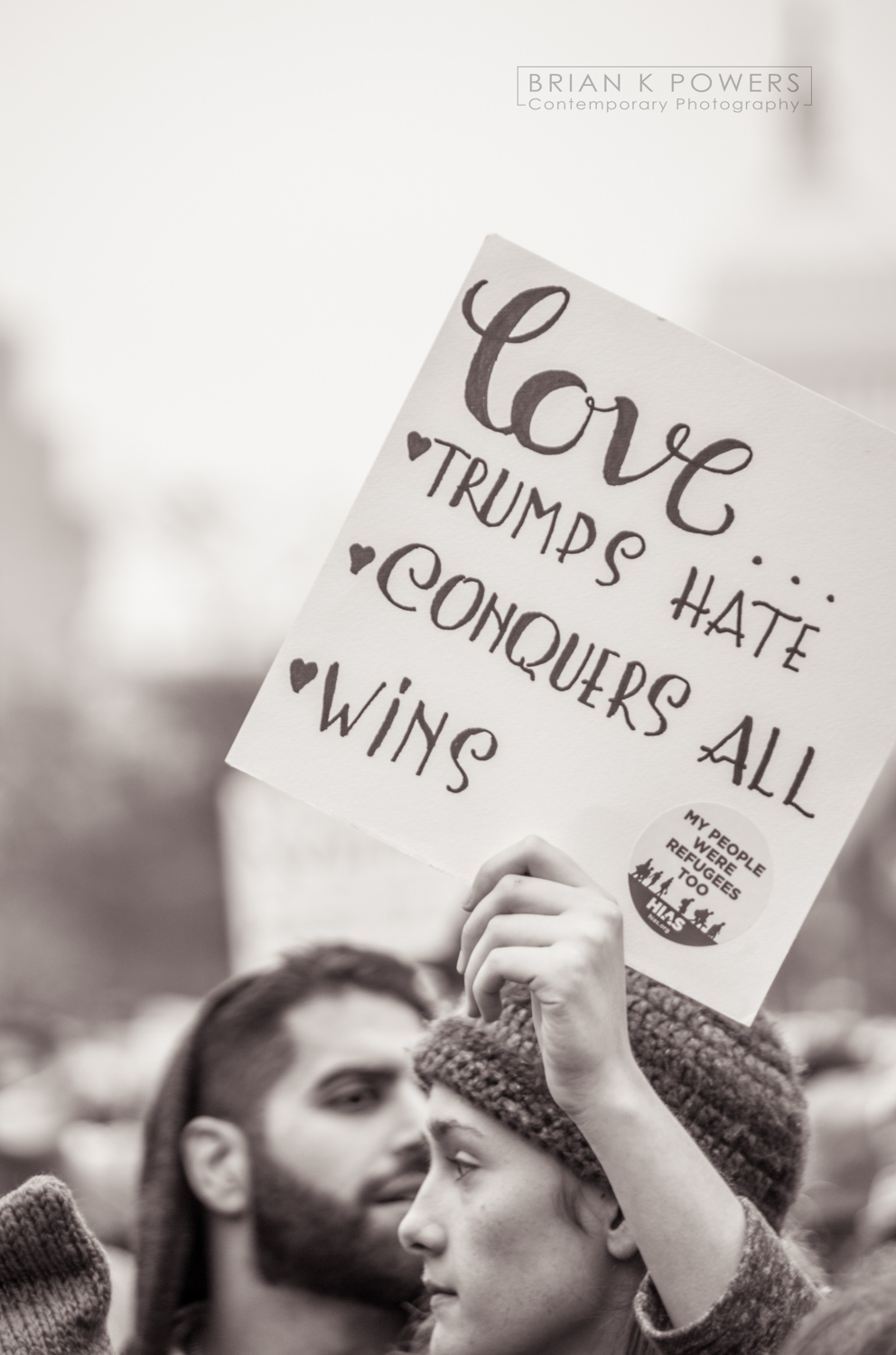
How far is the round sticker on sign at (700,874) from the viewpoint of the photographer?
161cm

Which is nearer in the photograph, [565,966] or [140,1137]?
[565,966]

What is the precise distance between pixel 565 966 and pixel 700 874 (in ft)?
0.72

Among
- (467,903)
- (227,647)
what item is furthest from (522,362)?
(227,647)

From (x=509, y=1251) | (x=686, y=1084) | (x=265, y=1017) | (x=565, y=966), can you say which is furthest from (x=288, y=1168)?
(x=565, y=966)

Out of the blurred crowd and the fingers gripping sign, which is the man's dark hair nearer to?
the blurred crowd

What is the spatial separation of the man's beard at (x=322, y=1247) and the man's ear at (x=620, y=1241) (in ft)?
2.67

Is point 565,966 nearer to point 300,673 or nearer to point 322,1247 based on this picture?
point 300,673

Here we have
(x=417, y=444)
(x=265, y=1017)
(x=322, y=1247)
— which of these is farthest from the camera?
(x=265, y=1017)

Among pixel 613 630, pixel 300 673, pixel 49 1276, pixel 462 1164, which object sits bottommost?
pixel 49 1276

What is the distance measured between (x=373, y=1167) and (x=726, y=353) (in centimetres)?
148

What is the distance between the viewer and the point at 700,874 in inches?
63.8

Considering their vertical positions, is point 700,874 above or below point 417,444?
below

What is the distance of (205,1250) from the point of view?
8.88ft

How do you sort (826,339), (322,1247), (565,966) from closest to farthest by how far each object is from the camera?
1. (565,966)
2. (322,1247)
3. (826,339)
